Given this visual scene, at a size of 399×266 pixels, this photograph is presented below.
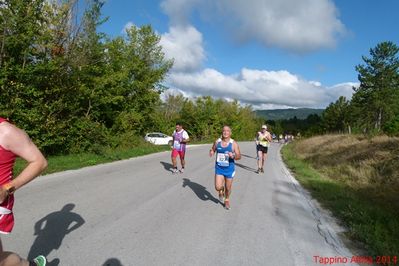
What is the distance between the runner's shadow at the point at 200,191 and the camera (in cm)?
889

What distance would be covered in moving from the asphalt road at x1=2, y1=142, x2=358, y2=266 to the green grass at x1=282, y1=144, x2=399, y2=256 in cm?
39

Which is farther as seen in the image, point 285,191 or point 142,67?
point 142,67

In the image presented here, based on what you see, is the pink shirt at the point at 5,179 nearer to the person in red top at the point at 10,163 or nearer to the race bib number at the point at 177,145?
the person in red top at the point at 10,163

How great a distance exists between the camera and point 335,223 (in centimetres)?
726

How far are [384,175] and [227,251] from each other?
8.96 metres

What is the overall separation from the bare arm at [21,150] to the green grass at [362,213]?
4.80m

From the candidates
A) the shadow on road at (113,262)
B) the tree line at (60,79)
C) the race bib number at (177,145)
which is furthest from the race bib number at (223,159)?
the tree line at (60,79)

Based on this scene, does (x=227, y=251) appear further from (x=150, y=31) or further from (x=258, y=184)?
(x=150, y=31)

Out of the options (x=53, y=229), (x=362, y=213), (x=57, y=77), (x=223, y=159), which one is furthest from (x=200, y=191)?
(x=57, y=77)

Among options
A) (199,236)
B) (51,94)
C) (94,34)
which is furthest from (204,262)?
(94,34)

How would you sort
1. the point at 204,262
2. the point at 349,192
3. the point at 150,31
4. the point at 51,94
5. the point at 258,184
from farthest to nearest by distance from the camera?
the point at 150,31, the point at 51,94, the point at 258,184, the point at 349,192, the point at 204,262

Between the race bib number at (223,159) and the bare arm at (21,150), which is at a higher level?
the bare arm at (21,150)

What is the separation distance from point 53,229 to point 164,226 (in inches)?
67.6

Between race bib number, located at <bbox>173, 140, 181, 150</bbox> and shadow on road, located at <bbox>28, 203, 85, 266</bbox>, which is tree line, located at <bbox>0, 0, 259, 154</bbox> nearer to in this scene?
race bib number, located at <bbox>173, 140, 181, 150</bbox>
